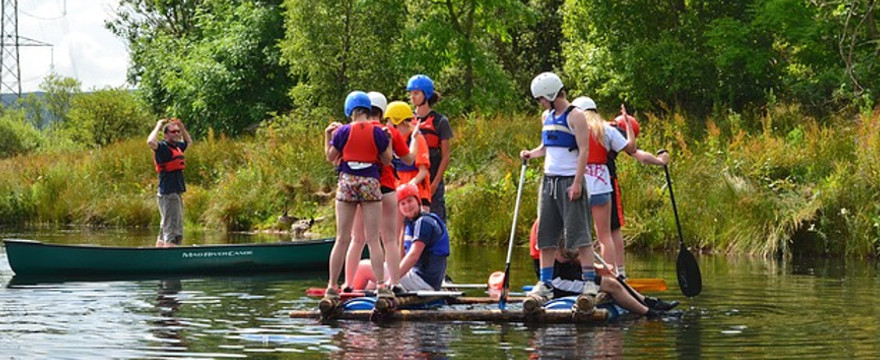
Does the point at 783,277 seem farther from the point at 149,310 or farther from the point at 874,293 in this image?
the point at 149,310

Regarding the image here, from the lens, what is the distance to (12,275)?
55.8 feet

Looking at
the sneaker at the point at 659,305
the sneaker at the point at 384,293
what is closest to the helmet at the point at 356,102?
the sneaker at the point at 384,293

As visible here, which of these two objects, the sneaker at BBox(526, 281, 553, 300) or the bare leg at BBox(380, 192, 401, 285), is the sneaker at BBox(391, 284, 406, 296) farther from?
the sneaker at BBox(526, 281, 553, 300)

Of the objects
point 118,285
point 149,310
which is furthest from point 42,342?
point 118,285

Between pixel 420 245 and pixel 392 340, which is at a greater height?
pixel 420 245

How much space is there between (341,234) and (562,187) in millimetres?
1734

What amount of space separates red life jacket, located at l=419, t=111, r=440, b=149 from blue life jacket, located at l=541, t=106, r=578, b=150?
5.98 feet

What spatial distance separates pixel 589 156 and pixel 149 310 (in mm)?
3921

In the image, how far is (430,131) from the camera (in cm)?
1319

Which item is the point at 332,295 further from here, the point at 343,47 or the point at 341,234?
the point at 343,47

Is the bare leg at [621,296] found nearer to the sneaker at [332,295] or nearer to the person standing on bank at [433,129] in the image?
the sneaker at [332,295]

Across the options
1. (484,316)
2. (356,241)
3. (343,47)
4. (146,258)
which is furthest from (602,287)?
(343,47)

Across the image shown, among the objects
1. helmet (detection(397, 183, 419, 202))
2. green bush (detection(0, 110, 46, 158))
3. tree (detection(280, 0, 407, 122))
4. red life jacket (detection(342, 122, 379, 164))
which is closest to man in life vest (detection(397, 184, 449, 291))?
helmet (detection(397, 183, 419, 202))

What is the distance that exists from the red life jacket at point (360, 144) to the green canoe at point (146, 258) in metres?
5.68
